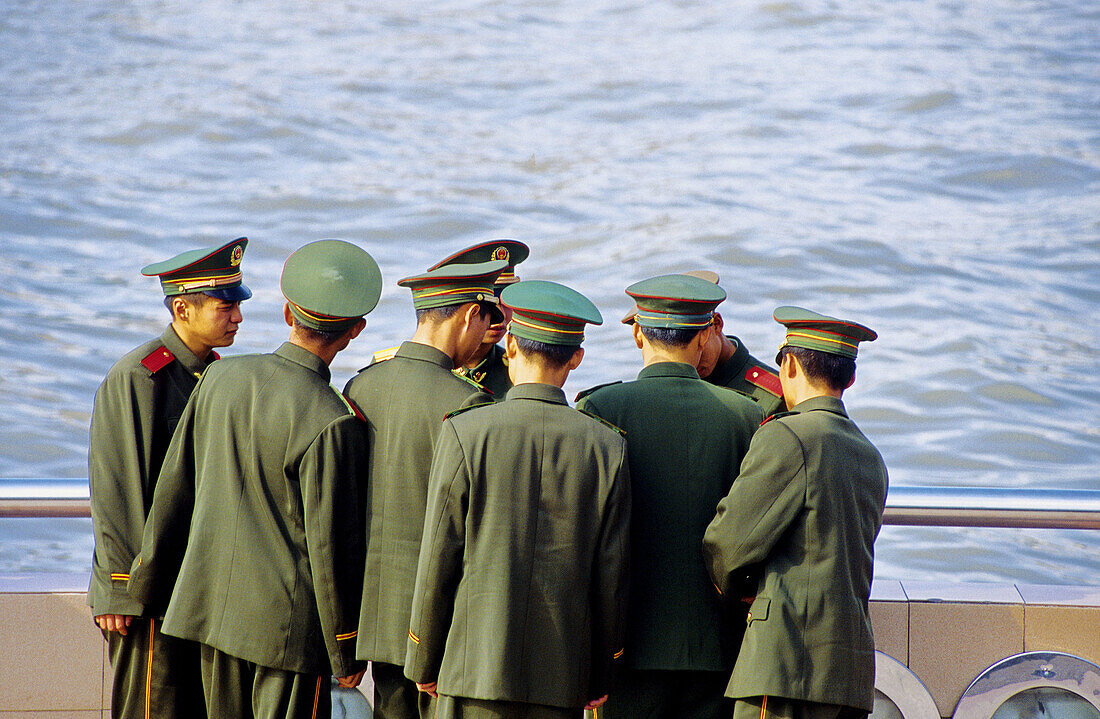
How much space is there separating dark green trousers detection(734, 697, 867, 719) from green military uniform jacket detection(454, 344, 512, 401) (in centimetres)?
149

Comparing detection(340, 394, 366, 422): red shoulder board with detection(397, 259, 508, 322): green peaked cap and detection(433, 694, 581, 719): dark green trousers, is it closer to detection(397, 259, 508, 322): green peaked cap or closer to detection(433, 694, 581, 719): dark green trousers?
detection(397, 259, 508, 322): green peaked cap

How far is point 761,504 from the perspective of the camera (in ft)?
8.46

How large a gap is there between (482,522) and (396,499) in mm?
351

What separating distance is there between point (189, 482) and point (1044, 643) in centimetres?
237

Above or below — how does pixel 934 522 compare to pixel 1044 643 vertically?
above

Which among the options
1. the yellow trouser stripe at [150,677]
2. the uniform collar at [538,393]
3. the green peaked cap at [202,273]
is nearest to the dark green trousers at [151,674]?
the yellow trouser stripe at [150,677]

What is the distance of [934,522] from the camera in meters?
3.25

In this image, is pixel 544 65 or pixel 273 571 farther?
pixel 544 65

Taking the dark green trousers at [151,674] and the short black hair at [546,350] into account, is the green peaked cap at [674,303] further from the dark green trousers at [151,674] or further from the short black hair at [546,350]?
the dark green trousers at [151,674]

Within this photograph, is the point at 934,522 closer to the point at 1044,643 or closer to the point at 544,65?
the point at 1044,643

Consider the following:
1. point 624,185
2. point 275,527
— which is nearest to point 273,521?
point 275,527

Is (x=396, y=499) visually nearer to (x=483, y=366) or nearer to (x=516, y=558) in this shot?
(x=516, y=558)

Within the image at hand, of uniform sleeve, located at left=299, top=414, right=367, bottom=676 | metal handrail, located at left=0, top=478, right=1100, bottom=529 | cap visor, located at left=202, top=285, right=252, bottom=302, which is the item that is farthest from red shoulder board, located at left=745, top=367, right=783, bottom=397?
cap visor, located at left=202, top=285, right=252, bottom=302

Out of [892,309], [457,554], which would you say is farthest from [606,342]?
[457,554]
